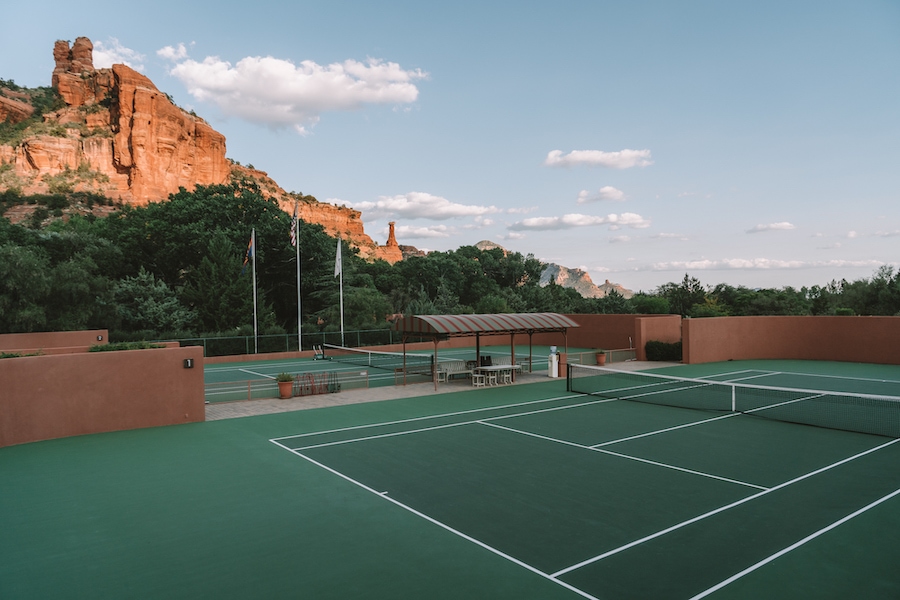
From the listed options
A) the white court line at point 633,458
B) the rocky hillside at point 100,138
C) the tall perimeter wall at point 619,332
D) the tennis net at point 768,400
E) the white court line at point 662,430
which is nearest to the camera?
the white court line at point 633,458

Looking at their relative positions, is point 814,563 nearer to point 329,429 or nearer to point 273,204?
point 329,429

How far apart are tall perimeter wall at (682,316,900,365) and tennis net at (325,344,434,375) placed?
47.1 ft

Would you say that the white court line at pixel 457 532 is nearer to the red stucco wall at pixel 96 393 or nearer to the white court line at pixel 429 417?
the white court line at pixel 429 417

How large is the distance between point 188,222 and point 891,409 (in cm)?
4950

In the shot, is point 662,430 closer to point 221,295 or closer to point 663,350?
point 663,350

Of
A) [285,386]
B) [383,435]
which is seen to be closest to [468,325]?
[285,386]

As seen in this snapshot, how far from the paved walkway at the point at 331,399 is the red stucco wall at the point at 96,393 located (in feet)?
4.94

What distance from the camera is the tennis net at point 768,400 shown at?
15.8 metres

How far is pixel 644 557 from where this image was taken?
24.3 feet

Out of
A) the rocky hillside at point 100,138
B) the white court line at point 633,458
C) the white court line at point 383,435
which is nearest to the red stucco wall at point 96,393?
the white court line at point 383,435

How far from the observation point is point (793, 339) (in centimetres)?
3300

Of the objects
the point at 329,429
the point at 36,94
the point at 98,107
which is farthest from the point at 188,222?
the point at 36,94

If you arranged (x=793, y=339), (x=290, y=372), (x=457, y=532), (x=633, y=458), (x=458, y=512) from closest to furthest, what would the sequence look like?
1. (x=457, y=532)
2. (x=458, y=512)
3. (x=633, y=458)
4. (x=290, y=372)
5. (x=793, y=339)

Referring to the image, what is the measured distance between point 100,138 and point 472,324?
8913cm
